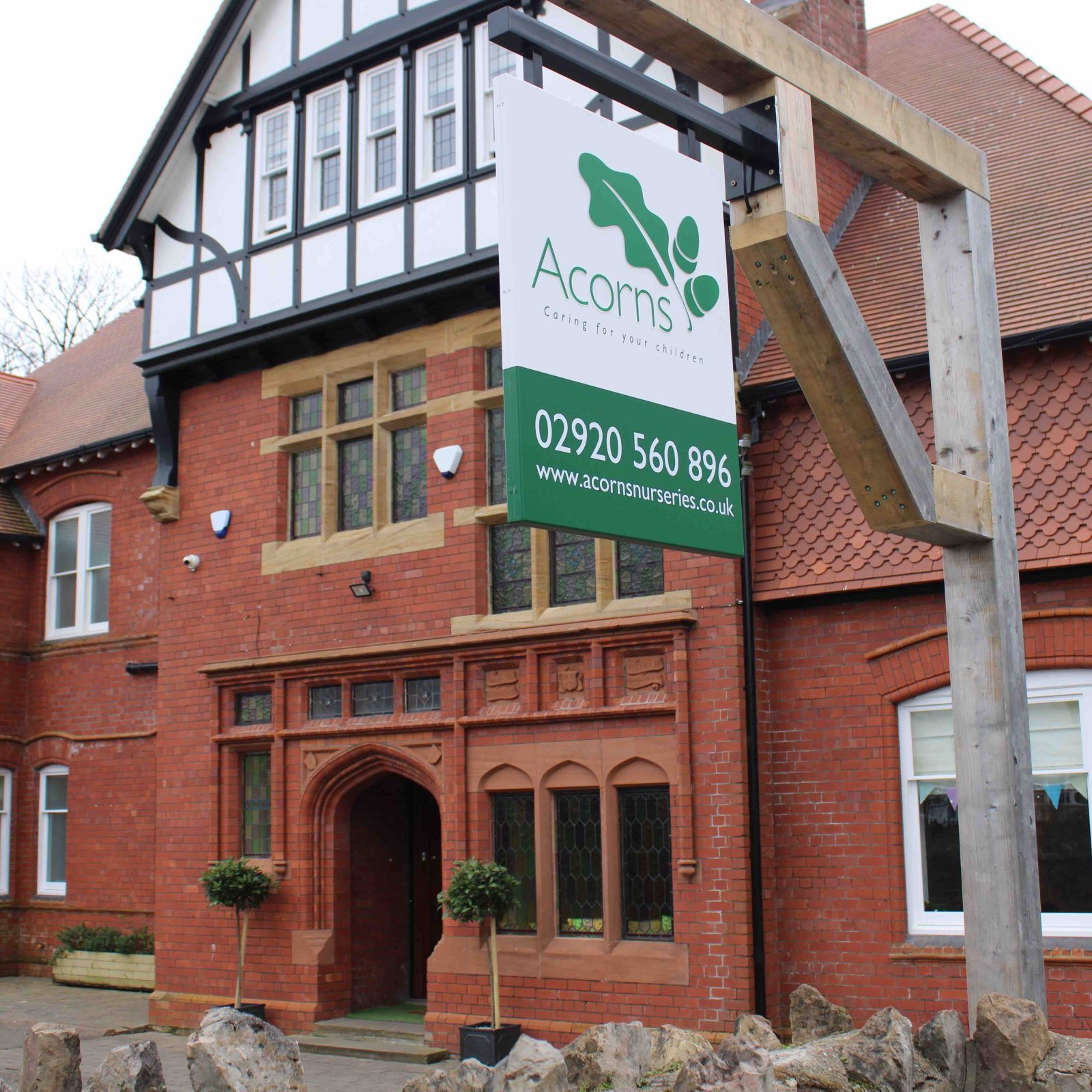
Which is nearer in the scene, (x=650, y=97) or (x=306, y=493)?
(x=650, y=97)

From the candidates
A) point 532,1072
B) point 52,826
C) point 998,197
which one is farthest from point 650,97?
point 52,826

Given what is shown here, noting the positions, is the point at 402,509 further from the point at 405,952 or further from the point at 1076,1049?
the point at 1076,1049

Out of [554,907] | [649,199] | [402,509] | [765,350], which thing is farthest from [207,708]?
[649,199]

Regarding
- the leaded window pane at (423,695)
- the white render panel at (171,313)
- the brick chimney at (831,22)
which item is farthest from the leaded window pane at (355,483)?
the brick chimney at (831,22)

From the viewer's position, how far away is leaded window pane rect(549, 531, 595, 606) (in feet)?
40.2

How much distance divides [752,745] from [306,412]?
246 inches

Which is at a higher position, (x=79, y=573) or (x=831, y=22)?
(x=831, y=22)

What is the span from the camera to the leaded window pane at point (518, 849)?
40.0 ft

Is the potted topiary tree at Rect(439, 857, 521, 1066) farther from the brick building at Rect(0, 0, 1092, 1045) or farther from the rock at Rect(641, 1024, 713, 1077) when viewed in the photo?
the rock at Rect(641, 1024, 713, 1077)

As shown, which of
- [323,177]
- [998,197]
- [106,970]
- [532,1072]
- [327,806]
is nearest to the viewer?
[532,1072]

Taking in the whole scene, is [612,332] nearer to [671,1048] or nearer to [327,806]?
[671,1048]

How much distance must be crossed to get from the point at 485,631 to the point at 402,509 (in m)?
1.85

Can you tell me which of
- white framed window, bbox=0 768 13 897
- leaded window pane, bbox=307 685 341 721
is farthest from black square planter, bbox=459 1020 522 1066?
white framed window, bbox=0 768 13 897

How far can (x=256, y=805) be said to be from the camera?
1419cm
